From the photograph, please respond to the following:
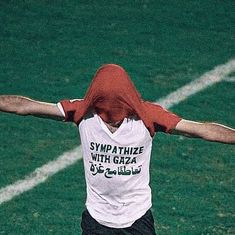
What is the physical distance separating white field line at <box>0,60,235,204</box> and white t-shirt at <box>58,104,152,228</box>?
2.26m

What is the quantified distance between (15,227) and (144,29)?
4588 mm

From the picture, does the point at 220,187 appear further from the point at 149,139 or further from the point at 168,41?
the point at 168,41

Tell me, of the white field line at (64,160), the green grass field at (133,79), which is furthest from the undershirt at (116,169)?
the white field line at (64,160)

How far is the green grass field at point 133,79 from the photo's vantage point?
724 cm

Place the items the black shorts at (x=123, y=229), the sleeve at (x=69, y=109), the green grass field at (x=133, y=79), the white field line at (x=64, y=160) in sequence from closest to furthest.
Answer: the sleeve at (x=69, y=109) → the black shorts at (x=123, y=229) → the green grass field at (x=133, y=79) → the white field line at (x=64, y=160)

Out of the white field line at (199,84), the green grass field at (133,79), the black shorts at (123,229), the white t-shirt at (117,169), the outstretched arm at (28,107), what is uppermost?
the outstretched arm at (28,107)

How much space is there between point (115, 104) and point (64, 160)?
10.4ft

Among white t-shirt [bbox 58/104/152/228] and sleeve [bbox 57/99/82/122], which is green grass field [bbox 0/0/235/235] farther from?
sleeve [bbox 57/99/82/122]

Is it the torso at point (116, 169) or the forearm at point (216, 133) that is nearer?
the forearm at point (216, 133)

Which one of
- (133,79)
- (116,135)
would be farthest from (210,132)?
(133,79)

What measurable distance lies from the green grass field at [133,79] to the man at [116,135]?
170cm

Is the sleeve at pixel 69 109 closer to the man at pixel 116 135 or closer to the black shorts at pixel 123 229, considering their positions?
the man at pixel 116 135

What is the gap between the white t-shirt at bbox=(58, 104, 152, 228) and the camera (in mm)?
5094

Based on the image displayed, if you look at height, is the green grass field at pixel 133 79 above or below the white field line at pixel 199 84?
above
